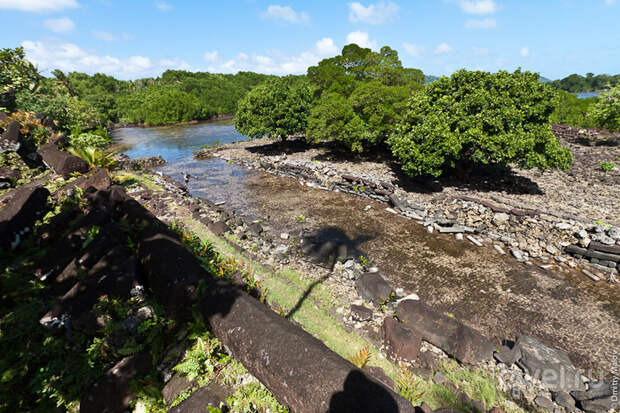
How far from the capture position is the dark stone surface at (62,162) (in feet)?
38.1

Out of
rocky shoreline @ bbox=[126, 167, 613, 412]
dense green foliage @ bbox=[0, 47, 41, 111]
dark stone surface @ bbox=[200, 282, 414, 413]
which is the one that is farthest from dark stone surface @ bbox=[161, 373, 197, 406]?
dense green foliage @ bbox=[0, 47, 41, 111]

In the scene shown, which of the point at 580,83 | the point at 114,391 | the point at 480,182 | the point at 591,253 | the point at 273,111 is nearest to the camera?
the point at 114,391

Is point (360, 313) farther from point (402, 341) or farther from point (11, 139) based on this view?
point (11, 139)

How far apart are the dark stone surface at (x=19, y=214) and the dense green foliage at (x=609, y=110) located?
3535 centimetres

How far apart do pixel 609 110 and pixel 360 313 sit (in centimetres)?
2884

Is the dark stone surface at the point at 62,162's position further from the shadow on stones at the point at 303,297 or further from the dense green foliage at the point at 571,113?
the dense green foliage at the point at 571,113

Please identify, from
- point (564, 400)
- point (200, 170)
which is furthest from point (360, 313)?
point (200, 170)

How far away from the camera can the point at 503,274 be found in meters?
7.84

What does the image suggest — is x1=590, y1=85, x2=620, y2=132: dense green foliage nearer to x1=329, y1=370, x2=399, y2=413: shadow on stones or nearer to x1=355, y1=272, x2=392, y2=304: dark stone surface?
x1=355, y1=272, x2=392, y2=304: dark stone surface

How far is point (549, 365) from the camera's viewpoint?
4727 mm

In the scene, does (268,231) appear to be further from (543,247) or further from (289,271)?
(543,247)

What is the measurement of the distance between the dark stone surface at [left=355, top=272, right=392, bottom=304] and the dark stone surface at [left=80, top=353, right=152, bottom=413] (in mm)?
5247

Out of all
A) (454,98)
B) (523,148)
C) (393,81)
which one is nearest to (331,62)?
(393,81)

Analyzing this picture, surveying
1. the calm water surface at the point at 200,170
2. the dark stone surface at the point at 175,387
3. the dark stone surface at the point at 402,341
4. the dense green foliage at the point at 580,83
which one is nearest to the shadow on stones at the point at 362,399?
the dark stone surface at the point at 175,387
